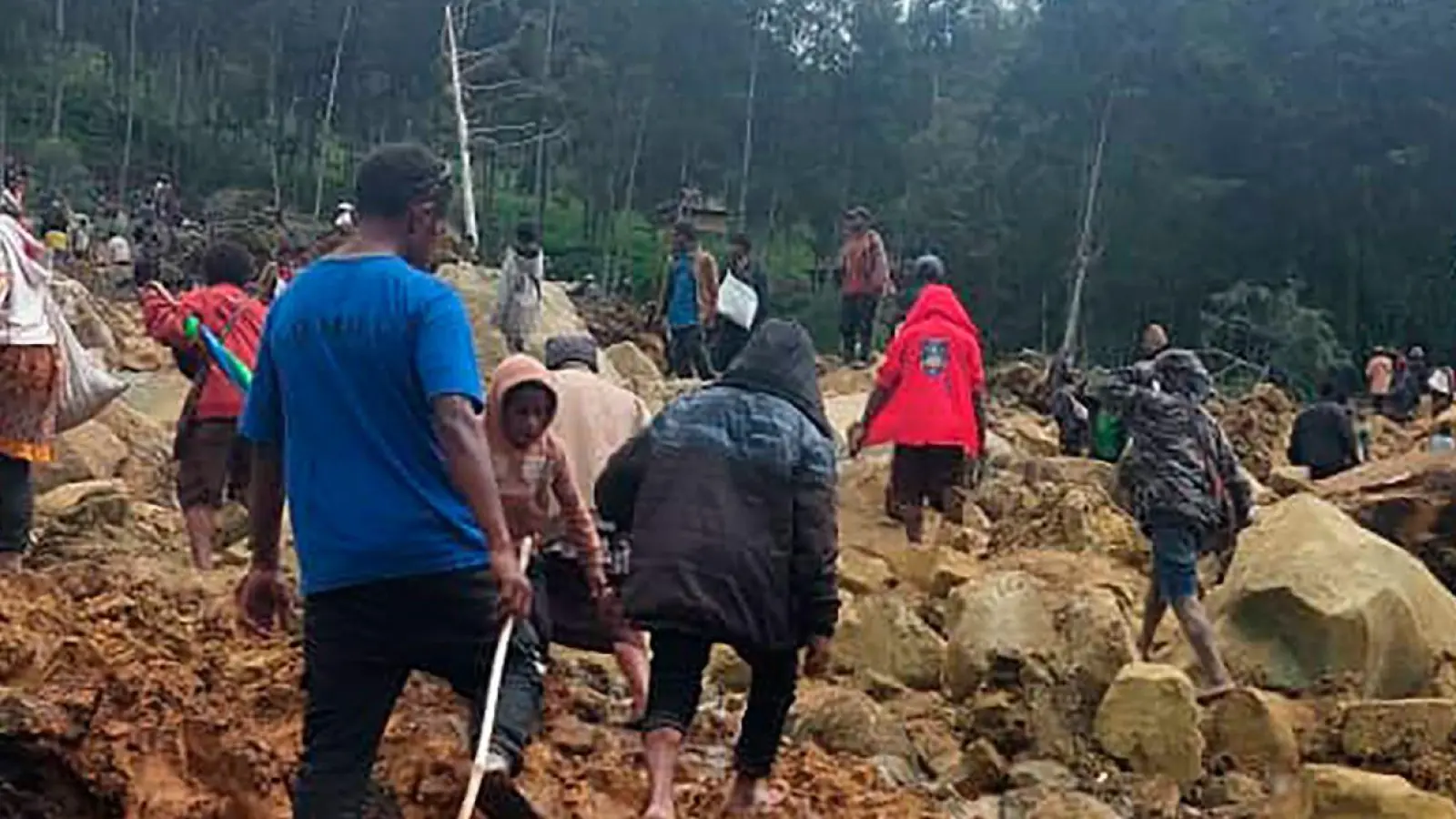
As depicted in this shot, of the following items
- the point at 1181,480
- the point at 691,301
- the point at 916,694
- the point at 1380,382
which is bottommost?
the point at 1380,382

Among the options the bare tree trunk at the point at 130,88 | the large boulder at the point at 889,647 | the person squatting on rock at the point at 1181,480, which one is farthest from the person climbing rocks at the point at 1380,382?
the bare tree trunk at the point at 130,88

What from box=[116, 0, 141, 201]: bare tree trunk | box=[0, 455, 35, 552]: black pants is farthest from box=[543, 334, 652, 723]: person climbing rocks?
box=[116, 0, 141, 201]: bare tree trunk

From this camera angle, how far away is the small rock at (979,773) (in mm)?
6836

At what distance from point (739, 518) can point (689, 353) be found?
10843mm

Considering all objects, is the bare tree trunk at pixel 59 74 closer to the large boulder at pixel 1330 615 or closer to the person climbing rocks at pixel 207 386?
the person climbing rocks at pixel 207 386

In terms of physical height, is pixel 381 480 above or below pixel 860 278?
above

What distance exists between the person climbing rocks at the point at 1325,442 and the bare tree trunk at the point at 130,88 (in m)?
28.1

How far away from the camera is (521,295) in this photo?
572 inches

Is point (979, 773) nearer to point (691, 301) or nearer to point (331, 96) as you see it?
point (691, 301)

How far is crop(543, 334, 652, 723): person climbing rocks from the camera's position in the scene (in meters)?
5.70

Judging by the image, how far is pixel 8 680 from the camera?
18.8ft

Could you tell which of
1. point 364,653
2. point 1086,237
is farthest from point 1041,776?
point 1086,237

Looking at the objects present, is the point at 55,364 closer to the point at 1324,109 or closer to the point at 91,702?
the point at 91,702

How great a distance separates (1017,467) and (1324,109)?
25.4 meters
